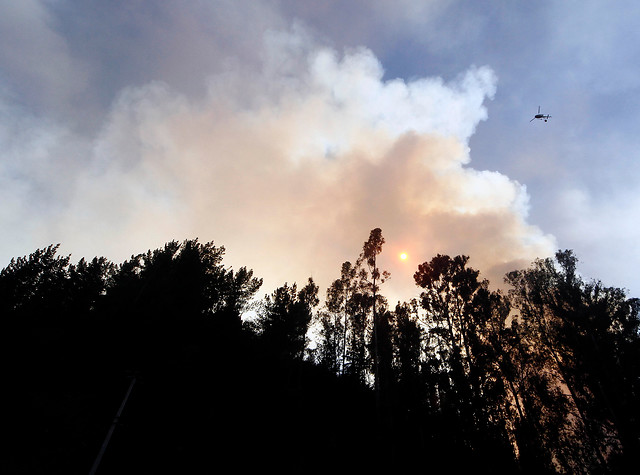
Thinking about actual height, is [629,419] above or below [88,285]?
below

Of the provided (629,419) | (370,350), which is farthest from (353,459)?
(629,419)

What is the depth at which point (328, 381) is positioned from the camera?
34.4 m

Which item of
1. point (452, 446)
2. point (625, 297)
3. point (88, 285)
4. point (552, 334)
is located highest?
point (88, 285)

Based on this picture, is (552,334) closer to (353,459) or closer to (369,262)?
(369,262)

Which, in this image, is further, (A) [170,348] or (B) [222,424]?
(A) [170,348]

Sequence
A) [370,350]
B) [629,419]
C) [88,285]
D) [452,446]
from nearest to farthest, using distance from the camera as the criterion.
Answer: [629,419], [452,446], [370,350], [88,285]

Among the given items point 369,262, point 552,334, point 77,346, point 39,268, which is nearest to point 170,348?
point 77,346

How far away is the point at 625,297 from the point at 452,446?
18443mm

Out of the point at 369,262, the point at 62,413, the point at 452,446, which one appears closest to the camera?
the point at 62,413

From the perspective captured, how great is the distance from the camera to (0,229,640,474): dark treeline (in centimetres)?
1933

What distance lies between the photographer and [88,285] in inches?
1563

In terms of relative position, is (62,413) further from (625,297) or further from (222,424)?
(625,297)

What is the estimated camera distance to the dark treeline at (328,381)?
63.4 feet

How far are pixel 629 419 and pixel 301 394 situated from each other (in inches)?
1031
